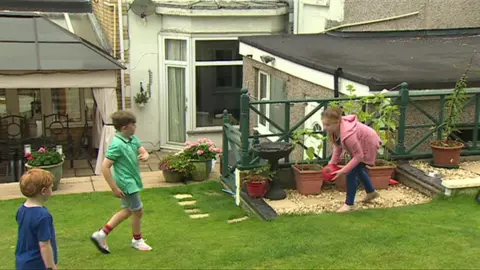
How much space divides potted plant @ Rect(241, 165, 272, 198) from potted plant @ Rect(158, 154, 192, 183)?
2.95 metres

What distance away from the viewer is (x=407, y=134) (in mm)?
8352

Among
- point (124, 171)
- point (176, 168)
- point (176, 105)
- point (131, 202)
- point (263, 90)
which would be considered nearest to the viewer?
point (124, 171)

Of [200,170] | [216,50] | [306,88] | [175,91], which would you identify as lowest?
[200,170]

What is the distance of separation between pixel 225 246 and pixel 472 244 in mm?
2312

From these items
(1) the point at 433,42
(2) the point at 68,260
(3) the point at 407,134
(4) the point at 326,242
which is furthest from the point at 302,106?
(2) the point at 68,260

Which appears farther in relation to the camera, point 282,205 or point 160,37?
point 160,37

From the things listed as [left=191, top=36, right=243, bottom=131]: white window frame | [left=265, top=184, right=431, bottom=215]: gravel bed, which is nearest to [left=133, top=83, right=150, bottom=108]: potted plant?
[left=191, top=36, right=243, bottom=131]: white window frame

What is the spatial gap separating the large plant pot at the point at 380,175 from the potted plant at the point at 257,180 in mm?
1331

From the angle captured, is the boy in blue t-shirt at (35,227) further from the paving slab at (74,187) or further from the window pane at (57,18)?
the window pane at (57,18)

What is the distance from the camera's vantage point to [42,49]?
1172 cm

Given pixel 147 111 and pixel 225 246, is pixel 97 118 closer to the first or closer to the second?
pixel 147 111

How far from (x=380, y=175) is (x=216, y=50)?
A: 28.0 feet

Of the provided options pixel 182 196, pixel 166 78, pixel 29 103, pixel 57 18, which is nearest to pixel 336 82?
pixel 182 196

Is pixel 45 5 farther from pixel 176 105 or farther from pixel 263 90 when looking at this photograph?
pixel 263 90
